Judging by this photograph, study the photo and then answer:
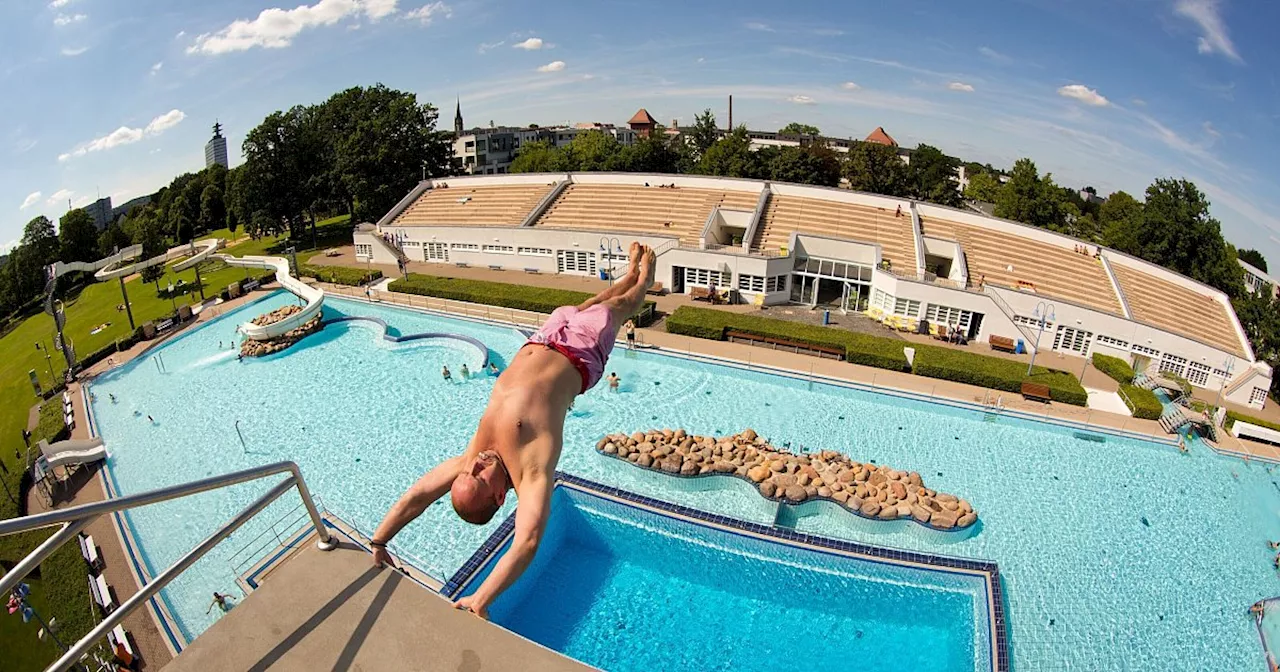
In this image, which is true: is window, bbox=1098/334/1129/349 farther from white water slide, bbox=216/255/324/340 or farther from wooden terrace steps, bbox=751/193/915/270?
white water slide, bbox=216/255/324/340

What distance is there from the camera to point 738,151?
51.1m

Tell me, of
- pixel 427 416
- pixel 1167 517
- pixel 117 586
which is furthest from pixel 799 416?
pixel 117 586

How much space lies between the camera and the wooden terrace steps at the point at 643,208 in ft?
109

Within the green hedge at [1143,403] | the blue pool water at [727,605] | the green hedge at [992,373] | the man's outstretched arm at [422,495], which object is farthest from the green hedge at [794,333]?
the man's outstretched arm at [422,495]

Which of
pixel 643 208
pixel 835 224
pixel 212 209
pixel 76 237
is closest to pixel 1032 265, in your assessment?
pixel 835 224

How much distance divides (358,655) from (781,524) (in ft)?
37.6

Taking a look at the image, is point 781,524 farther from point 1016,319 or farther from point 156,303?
point 156,303

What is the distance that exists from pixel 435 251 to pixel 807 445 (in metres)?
29.3

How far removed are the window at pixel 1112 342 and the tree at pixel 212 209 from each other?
74983 mm

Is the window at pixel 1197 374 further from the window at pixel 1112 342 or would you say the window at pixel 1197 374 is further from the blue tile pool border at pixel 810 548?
the blue tile pool border at pixel 810 548

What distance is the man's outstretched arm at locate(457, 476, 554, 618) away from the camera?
3.82 m

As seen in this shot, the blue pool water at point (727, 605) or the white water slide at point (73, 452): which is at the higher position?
the white water slide at point (73, 452)

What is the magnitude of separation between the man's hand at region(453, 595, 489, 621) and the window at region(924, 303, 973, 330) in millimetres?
25308

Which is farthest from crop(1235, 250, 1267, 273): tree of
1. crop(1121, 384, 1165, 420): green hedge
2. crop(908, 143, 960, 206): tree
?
crop(1121, 384, 1165, 420): green hedge
